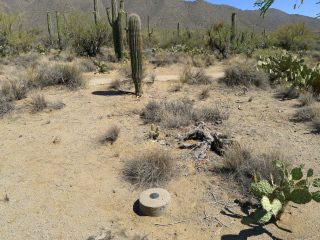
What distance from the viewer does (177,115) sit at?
20.1ft

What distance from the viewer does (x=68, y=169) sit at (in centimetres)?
429

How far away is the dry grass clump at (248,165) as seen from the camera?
367 cm

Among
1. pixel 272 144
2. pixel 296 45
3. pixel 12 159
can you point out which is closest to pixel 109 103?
pixel 12 159

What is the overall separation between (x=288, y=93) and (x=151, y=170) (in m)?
6.12

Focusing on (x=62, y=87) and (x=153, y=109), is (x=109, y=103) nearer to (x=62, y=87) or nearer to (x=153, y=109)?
(x=153, y=109)

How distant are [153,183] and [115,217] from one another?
0.86 meters

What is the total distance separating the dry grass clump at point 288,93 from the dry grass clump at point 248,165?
15.3 ft

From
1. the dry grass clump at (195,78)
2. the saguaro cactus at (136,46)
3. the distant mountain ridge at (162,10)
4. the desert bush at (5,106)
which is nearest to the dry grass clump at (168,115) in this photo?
the saguaro cactus at (136,46)

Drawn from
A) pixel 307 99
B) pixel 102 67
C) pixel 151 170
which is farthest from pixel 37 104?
pixel 307 99

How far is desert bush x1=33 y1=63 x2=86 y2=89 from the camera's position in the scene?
9180 millimetres

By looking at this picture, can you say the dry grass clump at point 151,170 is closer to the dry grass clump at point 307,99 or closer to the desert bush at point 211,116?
the desert bush at point 211,116

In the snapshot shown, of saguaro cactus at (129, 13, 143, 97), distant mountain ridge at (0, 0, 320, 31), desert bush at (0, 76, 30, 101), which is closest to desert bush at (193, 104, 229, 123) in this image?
saguaro cactus at (129, 13, 143, 97)

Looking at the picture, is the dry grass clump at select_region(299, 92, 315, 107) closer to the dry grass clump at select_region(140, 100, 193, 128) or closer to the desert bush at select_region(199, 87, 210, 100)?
the desert bush at select_region(199, 87, 210, 100)

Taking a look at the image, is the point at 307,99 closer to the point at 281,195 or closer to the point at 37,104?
the point at 281,195
